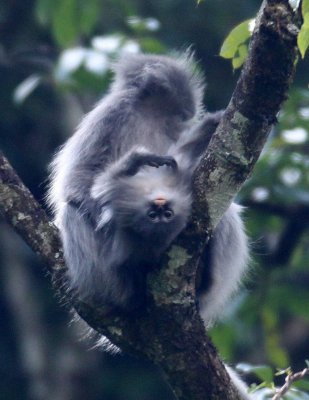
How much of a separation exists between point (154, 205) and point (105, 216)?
279 millimetres

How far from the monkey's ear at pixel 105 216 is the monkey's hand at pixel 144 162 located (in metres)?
0.17

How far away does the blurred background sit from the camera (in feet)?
24.7

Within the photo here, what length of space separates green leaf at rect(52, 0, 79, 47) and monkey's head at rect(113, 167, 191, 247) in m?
2.92

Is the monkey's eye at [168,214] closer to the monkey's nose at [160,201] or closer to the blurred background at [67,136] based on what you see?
the monkey's nose at [160,201]

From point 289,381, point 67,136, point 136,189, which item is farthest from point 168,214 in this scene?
point 67,136

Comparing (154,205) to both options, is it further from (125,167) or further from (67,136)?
(67,136)

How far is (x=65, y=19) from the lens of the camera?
295 inches

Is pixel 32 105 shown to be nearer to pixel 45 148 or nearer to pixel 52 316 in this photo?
pixel 45 148

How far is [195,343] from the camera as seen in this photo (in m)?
4.55

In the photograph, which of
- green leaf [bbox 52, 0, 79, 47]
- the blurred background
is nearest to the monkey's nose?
the blurred background

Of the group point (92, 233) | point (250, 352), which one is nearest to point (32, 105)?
point (250, 352)

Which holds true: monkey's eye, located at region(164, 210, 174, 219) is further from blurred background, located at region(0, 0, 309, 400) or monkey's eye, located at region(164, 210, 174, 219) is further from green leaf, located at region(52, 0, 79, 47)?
green leaf, located at region(52, 0, 79, 47)

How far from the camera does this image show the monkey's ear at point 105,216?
15.8ft

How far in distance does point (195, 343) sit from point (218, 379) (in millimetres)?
179
